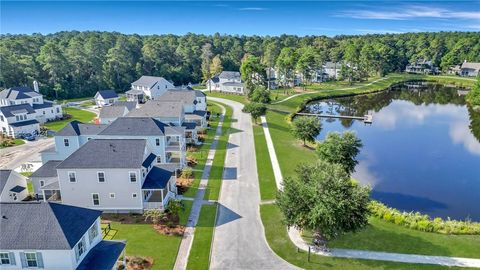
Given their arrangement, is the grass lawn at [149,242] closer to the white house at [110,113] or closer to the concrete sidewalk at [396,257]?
the concrete sidewalk at [396,257]

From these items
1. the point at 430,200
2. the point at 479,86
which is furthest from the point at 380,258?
the point at 479,86

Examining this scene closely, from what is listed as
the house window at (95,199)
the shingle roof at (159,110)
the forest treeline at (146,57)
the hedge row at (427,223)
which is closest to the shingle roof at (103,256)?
the house window at (95,199)

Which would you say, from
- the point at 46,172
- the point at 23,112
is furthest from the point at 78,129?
the point at 23,112

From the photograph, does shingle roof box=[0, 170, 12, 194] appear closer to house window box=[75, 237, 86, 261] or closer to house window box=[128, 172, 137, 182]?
house window box=[128, 172, 137, 182]

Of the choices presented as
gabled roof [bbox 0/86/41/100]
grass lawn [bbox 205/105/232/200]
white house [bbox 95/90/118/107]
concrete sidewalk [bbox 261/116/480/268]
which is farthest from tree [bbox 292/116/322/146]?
gabled roof [bbox 0/86/41/100]

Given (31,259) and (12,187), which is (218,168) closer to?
(12,187)

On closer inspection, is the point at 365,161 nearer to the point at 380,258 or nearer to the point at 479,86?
the point at 380,258
